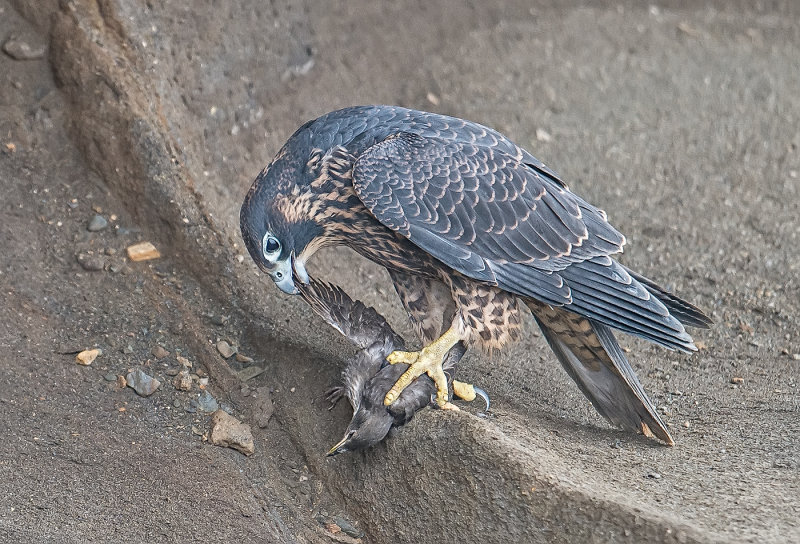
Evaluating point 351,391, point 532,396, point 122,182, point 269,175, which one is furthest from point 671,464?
point 122,182

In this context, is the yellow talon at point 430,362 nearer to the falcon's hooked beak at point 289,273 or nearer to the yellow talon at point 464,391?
the yellow talon at point 464,391

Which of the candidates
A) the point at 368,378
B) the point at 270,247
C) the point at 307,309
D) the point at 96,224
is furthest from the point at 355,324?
the point at 96,224

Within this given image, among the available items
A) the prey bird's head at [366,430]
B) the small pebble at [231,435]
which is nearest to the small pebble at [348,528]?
the prey bird's head at [366,430]

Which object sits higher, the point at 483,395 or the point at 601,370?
the point at 601,370

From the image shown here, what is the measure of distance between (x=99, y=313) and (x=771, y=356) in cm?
311

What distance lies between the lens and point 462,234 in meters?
3.38

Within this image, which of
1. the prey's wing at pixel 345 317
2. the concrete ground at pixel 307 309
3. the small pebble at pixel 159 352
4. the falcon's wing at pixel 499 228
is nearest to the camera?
the concrete ground at pixel 307 309

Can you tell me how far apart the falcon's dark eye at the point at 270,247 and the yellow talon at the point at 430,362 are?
0.61 metres

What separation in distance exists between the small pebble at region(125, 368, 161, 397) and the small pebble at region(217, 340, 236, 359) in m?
0.32

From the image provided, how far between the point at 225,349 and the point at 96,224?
3.12ft

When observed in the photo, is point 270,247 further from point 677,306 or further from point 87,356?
point 677,306

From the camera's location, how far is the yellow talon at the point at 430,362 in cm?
338

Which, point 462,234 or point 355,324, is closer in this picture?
point 462,234

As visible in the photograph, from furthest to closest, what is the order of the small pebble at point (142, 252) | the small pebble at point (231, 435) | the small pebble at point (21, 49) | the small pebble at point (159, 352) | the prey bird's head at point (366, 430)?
the small pebble at point (21, 49)
the small pebble at point (142, 252)
the small pebble at point (159, 352)
the small pebble at point (231, 435)
the prey bird's head at point (366, 430)
